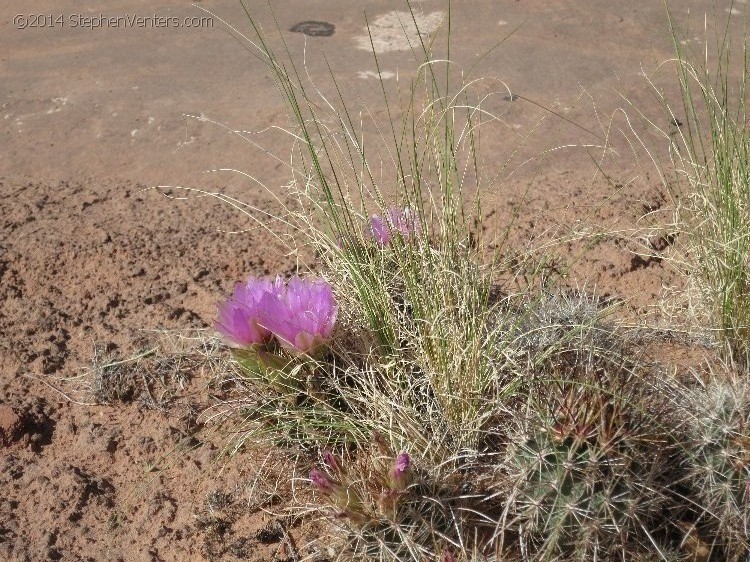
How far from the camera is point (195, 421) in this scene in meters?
2.39

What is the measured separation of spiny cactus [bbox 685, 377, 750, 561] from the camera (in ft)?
5.88

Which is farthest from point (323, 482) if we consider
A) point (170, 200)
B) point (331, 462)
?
point (170, 200)

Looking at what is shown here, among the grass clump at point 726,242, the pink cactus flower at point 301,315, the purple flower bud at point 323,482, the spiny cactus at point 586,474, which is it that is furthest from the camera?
the grass clump at point 726,242

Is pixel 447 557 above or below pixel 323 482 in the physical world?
below

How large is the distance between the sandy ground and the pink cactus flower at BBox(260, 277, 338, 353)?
1.20 feet

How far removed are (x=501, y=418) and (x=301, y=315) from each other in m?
0.51

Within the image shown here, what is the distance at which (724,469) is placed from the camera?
5.95 ft

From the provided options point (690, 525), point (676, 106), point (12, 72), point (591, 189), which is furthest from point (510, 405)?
point (12, 72)

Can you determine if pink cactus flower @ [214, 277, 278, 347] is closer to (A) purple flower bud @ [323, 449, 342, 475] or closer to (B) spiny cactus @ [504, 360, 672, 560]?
(A) purple flower bud @ [323, 449, 342, 475]

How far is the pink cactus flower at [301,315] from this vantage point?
2.10 m

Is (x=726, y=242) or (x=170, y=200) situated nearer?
(x=726, y=242)

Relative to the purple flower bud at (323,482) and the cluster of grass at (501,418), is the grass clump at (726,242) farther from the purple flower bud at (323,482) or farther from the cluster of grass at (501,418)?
the purple flower bud at (323,482)

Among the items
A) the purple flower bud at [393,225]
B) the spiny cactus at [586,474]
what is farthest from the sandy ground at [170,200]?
the spiny cactus at [586,474]

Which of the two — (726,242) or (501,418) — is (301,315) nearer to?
(501,418)
